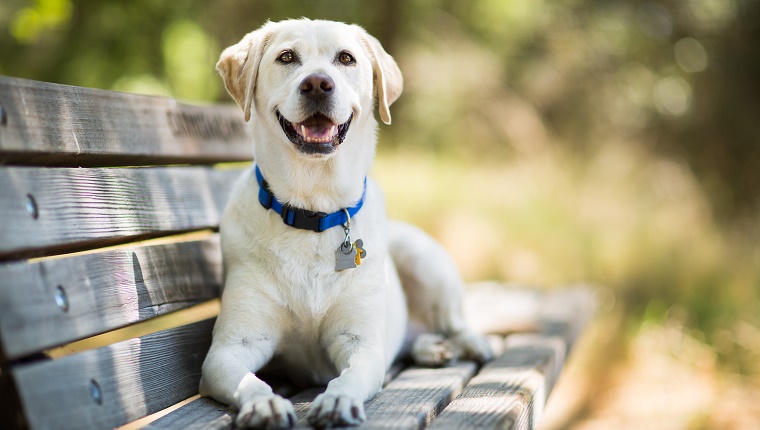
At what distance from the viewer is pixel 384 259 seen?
113 inches

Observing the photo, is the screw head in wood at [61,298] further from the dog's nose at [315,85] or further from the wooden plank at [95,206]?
the dog's nose at [315,85]

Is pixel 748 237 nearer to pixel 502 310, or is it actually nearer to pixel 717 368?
pixel 717 368

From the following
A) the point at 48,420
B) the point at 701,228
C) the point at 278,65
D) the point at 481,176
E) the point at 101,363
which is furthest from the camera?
the point at 481,176

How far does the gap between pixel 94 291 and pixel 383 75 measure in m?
1.41

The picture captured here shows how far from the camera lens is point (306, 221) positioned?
2.67m

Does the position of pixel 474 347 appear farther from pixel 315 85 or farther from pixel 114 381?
pixel 114 381

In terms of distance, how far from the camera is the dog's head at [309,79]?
2588 mm

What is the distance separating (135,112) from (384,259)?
1.13 metres

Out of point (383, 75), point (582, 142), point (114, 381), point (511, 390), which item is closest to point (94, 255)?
point (114, 381)

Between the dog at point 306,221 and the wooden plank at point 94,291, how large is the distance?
0.82 ft

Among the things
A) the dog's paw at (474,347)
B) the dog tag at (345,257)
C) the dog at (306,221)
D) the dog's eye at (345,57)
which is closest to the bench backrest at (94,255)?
the dog at (306,221)

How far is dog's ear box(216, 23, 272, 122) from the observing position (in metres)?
2.82

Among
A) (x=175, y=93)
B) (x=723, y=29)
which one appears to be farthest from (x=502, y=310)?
(x=723, y=29)

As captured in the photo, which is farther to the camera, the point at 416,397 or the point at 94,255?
the point at 416,397
